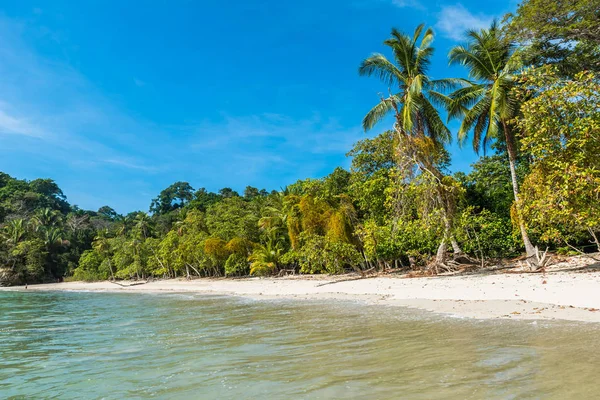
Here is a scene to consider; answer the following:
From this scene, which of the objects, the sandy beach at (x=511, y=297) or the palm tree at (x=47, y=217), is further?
the palm tree at (x=47, y=217)

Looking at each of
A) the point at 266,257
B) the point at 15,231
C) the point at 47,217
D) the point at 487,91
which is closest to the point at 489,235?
the point at 487,91

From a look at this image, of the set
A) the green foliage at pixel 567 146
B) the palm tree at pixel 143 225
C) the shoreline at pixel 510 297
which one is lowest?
the shoreline at pixel 510 297

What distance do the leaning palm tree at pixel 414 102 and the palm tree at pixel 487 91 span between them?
41.5 inches

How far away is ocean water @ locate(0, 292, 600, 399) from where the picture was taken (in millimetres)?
3770

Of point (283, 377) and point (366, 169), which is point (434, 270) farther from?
point (283, 377)

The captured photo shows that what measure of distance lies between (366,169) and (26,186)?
285 feet

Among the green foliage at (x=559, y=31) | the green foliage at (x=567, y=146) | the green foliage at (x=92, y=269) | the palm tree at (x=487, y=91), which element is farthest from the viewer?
the green foliage at (x=92, y=269)

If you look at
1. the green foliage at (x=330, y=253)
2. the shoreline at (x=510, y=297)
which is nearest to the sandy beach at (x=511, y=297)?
the shoreline at (x=510, y=297)

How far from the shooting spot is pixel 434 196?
1742cm

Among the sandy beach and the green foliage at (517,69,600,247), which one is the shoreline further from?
the green foliage at (517,69,600,247)

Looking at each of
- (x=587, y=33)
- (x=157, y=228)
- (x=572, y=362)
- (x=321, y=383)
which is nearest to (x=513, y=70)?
(x=587, y=33)

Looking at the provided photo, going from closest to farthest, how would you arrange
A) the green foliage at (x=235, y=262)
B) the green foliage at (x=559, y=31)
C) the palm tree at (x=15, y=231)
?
the green foliage at (x=559, y=31), the green foliage at (x=235, y=262), the palm tree at (x=15, y=231)

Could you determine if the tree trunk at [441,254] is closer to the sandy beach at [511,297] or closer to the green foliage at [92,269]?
the sandy beach at [511,297]

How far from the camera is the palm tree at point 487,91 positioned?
17.5m
